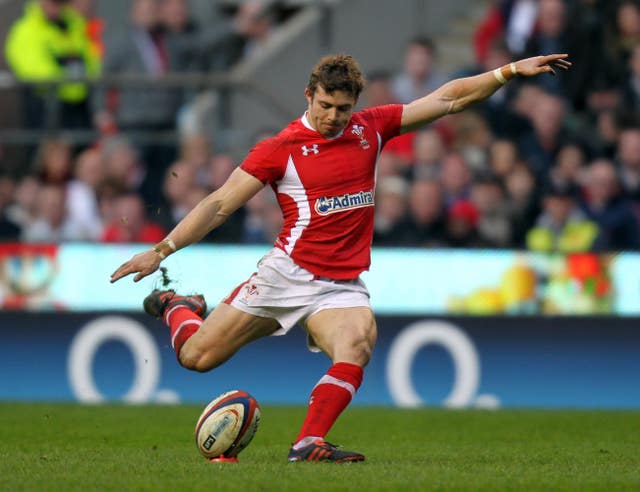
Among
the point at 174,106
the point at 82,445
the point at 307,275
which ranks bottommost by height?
the point at 82,445

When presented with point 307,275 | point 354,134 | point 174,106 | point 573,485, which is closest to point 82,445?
point 307,275

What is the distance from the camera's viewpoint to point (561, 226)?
47.6 feet

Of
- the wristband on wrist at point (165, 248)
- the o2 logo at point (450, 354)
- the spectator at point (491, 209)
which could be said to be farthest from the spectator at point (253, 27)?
the wristband on wrist at point (165, 248)

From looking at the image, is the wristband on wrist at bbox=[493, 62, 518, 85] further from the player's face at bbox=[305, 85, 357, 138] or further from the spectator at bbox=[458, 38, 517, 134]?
the spectator at bbox=[458, 38, 517, 134]

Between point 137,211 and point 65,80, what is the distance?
222cm

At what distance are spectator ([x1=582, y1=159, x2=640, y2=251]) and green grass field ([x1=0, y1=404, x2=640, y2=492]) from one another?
2.31 metres

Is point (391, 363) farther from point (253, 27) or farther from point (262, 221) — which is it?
point (253, 27)

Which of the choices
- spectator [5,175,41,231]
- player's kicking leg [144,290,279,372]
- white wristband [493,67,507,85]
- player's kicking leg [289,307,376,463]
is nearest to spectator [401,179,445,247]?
spectator [5,175,41,231]

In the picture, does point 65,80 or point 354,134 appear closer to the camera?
point 354,134

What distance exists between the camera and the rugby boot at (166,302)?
9039 mm

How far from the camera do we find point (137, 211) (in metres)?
14.5

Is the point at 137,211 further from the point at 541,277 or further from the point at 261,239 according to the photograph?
the point at 541,277

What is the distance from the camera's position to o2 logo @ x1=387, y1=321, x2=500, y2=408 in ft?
46.3

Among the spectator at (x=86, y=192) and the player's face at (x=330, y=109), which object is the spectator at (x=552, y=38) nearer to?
the spectator at (x=86, y=192)
